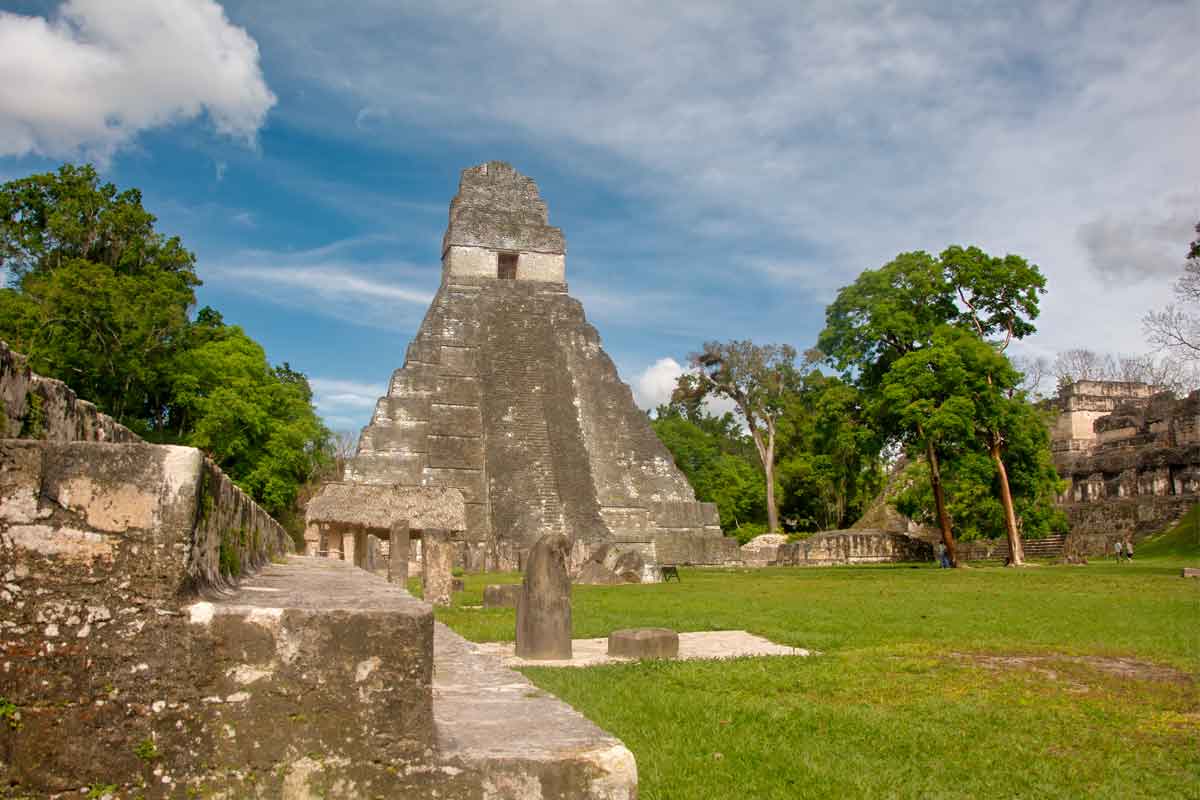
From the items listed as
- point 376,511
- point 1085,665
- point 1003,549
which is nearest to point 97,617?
point 1085,665

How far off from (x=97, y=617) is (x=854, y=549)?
38265 millimetres

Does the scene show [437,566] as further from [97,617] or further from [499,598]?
[97,617]

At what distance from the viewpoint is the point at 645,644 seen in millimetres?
9539

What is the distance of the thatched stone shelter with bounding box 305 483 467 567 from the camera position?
1786 cm

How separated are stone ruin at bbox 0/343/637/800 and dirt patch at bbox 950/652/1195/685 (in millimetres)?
7418

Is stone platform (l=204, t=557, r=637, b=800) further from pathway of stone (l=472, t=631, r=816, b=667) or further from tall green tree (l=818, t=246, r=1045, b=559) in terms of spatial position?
tall green tree (l=818, t=246, r=1045, b=559)

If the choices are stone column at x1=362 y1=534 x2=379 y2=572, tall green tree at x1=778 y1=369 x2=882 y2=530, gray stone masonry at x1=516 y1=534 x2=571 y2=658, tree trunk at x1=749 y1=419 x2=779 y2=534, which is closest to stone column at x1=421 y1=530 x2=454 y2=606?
stone column at x1=362 y1=534 x2=379 y2=572

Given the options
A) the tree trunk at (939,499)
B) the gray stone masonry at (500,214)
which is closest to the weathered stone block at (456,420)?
the gray stone masonry at (500,214)

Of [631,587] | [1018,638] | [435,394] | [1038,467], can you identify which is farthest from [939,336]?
[1018,638]

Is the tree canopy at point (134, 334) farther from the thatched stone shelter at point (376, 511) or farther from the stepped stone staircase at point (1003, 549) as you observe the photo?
the stepped stone staircase at point (1003, 549)

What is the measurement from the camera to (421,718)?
7.00 feet

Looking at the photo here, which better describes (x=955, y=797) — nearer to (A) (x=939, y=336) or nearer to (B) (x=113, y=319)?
(A) (x=939, y=336)

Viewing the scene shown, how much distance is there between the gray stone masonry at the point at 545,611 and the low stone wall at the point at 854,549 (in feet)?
93.1

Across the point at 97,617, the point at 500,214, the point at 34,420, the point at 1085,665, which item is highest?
the point at 500,214
